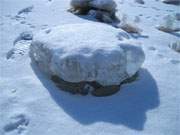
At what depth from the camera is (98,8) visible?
6012 mm

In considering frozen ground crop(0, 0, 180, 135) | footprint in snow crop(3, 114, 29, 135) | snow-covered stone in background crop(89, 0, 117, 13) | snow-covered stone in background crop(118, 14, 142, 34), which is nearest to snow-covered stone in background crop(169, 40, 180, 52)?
frozen ground crop(0, 0, 180, 135)

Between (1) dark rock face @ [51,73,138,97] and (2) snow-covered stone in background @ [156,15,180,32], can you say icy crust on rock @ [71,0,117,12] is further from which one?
(1) dark rock face @ [51,73,138,97]

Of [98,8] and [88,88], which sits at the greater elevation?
[88,88]

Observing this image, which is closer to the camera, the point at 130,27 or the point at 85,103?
the point at 85,103

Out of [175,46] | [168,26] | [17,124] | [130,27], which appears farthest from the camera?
[168,26]

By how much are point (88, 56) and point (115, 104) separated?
1.86ft

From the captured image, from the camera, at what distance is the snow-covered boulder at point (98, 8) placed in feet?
19.2

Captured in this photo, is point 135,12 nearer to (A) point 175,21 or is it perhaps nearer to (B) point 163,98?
(A) point 175,21

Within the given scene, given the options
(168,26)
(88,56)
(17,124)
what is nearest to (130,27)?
(168,26)

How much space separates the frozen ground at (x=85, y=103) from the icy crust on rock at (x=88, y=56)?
0.20 meters

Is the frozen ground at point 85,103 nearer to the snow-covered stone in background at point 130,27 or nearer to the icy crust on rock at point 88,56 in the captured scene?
the icy crust on rock at point 88,56

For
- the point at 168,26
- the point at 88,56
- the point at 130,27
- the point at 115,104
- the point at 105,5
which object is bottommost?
the point at 168,26

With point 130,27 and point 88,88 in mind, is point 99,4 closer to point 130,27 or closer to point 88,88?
point 130,27

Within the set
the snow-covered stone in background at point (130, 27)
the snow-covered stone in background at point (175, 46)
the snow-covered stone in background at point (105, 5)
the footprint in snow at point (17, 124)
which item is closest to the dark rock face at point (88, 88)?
the footprint in snow at point (17, 124)
